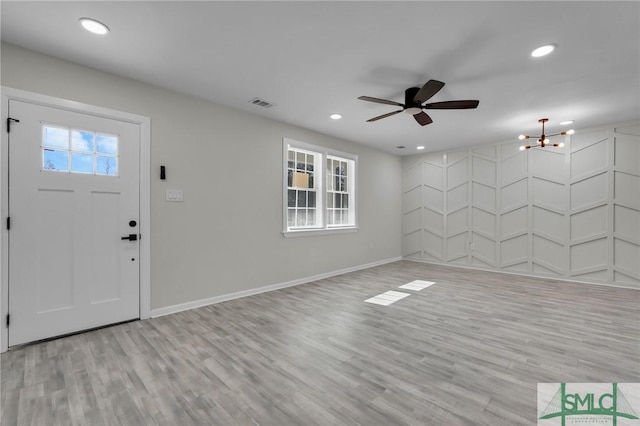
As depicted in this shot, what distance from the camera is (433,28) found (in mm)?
2293

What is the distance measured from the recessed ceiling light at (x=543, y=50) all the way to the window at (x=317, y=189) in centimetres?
335

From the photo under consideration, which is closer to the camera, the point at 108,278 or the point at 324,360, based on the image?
the point at 324,360

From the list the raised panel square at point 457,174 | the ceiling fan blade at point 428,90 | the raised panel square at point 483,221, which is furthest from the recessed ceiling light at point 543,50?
the raised panel square at point 483,221

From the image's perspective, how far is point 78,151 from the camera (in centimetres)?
288

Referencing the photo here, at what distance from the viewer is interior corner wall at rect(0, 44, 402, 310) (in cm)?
292

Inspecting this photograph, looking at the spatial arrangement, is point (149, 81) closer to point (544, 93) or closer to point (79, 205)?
point (79, 205)

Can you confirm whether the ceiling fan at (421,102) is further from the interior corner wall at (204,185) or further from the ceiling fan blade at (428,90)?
the interior corner wall at (204,185)

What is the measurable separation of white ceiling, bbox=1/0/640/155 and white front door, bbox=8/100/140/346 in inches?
29.6

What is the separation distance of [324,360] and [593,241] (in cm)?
553

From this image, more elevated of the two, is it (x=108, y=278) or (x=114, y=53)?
(x=114, y=53)

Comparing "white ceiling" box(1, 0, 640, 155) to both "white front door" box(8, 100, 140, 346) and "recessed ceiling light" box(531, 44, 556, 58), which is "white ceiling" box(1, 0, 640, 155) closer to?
"recessed ceiling light" box(531, 44, 556, 58)

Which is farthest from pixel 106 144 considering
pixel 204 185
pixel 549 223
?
pixel 549 223

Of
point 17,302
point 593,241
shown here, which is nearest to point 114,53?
point 17,302

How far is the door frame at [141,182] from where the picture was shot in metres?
2.47
